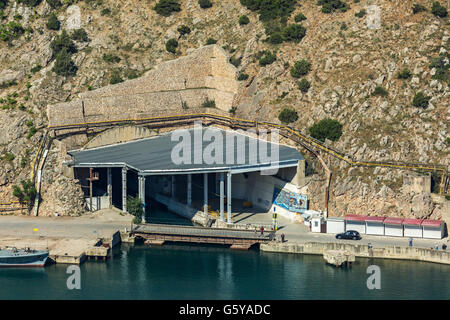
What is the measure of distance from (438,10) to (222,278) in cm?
6970

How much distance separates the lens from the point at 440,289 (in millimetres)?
83188

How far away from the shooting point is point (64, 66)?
129 metres

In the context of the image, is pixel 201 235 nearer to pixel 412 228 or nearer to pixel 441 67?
pixel 412 228

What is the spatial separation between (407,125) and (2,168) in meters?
65.2

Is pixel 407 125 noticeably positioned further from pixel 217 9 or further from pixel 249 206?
pixel 217 9

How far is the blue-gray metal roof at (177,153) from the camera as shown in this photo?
4033 inches

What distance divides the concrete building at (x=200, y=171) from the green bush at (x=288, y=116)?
17.9ft

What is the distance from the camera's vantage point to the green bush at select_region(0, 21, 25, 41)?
135500mm

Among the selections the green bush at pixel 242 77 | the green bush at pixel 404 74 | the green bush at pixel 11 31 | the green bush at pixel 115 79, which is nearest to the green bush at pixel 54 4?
the green bush at pixel 11 31

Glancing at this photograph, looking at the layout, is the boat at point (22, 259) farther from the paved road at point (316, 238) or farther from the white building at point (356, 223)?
the white building at point (356, 223)

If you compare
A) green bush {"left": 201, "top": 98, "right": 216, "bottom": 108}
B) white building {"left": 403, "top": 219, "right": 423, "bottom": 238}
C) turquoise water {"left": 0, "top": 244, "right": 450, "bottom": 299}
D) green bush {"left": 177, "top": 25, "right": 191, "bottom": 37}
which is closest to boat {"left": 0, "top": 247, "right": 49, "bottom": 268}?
turquoise water {"left": 0, "top": 244, "right": 450, "bottom": 299}

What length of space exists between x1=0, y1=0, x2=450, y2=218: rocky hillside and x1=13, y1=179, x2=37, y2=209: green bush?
186 cm

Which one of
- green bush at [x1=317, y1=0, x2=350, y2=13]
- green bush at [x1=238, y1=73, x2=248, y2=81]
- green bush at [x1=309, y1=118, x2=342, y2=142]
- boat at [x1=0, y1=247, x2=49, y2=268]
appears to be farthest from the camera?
green bush at [x1=317, y1=0, x2=350, y2=13]

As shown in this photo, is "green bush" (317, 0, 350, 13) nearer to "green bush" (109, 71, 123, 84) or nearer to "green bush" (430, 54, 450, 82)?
"green bush" (430, 54, 450, 82)
